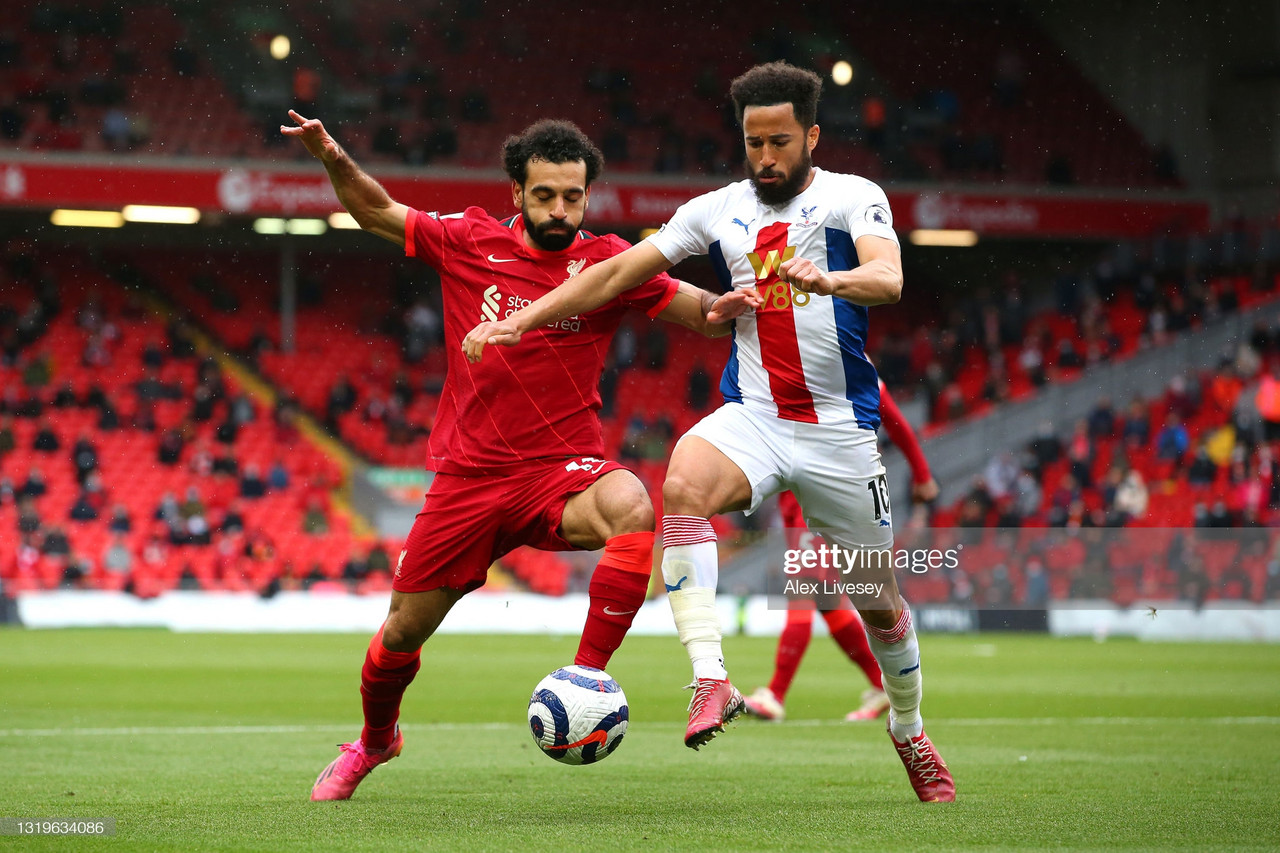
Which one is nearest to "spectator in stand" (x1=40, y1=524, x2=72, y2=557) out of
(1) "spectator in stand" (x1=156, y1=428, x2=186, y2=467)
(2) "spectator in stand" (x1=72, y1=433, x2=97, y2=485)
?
(2) "spectator in stand" (x1=72, y1=433, x2=97, y2=485)

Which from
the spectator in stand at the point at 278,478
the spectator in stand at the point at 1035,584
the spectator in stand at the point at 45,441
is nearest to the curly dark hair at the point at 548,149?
the spectator in stand at the point at 1035,584

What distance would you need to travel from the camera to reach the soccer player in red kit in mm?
5832

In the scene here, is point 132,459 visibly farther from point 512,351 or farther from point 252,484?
point 512,351

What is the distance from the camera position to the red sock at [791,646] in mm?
9570

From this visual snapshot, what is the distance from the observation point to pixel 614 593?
18.2ft

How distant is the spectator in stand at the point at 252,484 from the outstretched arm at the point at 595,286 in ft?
63.4

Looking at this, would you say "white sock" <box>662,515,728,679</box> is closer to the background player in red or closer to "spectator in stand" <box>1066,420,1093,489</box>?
the background player in red

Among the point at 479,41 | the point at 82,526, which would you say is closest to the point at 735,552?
the point at 82,526

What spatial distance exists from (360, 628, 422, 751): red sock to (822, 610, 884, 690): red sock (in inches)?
134

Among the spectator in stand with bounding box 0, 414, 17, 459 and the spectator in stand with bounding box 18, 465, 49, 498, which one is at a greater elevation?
the spectator in stand with bounding box 0, 414, 17, 459

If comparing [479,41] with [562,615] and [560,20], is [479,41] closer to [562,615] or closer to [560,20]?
[560,20]

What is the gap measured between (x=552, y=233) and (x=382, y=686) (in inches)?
74.4

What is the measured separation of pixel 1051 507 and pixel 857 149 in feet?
28.9

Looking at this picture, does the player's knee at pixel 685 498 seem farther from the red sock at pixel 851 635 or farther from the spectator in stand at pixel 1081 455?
the spectator in stand at pixel 1081 455
